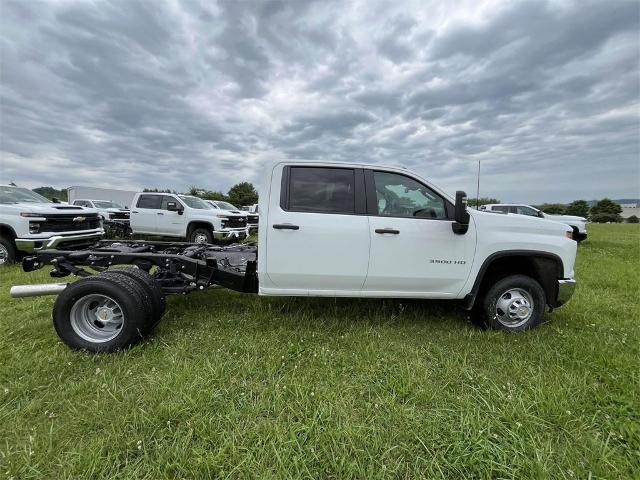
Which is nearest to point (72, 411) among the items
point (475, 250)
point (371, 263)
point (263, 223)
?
point (263, 223)

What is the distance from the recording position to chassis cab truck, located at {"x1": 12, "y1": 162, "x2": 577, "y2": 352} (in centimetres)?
319

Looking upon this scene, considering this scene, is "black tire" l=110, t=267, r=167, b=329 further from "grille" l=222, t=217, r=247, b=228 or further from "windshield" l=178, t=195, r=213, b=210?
"windshield" l=178, t=195, r=213, b=210

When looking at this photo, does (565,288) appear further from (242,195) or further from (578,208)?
(578,208)

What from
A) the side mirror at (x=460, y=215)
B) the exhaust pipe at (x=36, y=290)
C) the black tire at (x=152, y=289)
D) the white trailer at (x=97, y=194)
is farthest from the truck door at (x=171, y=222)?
the white trailer at (x=97, y=194)

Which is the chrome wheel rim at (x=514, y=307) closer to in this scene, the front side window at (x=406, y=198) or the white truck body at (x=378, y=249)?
the white truck body at (x=378, y=249)

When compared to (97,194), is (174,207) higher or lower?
lower

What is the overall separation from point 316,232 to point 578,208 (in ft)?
241

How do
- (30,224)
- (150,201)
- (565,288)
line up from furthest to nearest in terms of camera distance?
(150,201), (30,224), (565,288)

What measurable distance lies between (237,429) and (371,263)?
6.32 ft

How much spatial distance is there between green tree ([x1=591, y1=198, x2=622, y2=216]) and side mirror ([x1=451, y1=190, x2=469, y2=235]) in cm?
7594

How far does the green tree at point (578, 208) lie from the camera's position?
184ft

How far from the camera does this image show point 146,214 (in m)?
11.0

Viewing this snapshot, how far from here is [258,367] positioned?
286 centimetres

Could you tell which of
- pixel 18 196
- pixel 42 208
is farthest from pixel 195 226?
pixel 18 196
